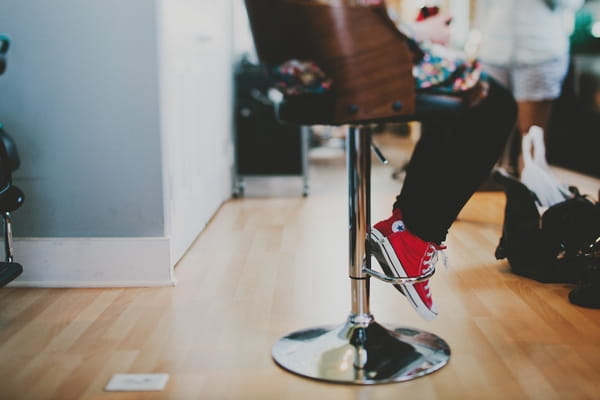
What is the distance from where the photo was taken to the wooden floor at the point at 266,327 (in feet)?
5.03

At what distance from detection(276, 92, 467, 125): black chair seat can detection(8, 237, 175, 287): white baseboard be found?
3.11ft

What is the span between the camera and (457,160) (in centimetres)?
154

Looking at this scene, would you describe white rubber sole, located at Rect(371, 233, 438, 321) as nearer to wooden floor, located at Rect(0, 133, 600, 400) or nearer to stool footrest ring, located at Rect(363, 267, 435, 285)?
stool footrest ring, located at Rect(363, 267, 435, 285)

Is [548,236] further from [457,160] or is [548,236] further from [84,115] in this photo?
[84,115]

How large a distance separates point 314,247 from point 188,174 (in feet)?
1.85

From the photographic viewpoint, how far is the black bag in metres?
2.20

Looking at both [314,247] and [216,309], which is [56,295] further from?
[314,247]

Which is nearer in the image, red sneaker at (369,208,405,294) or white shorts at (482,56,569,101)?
red sneaker at (369,208,405,294)

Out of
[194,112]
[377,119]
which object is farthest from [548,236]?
[194,112]

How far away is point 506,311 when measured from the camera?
79.5 inches

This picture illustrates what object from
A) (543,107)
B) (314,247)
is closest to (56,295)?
(314,247)

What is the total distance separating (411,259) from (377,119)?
13.3 inches

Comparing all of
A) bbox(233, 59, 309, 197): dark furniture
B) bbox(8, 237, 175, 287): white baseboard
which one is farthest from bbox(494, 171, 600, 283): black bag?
bbox(233, 59, 309, 197): dark furniture

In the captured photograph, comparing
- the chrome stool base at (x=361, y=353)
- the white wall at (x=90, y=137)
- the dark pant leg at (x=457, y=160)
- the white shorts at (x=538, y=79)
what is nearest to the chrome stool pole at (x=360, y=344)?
the chrome stool base at (x=361, y=353)
